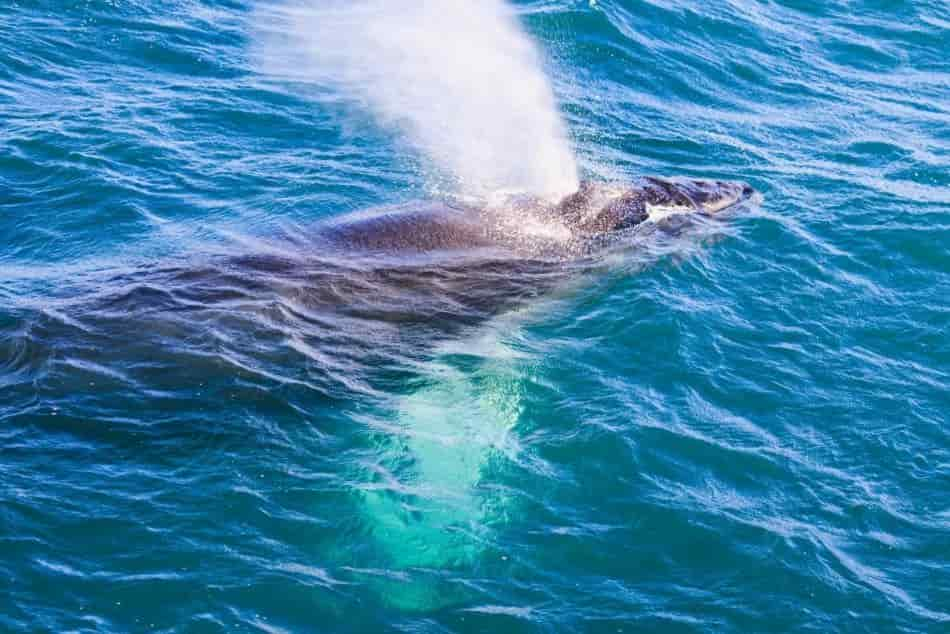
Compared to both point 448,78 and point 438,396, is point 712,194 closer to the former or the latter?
point 438,396

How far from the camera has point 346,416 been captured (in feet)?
65.6

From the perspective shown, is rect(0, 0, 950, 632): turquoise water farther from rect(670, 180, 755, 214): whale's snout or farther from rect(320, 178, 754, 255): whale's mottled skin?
rect(320, 178, 754, 255): whale's mottled skin

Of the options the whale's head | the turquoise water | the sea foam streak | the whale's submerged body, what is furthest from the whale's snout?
the sea foam streak

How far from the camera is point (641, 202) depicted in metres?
27.5

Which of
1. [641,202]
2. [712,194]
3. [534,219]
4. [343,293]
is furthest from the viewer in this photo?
[712,194]

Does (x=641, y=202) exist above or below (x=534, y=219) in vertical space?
above

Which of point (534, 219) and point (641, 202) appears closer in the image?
point (534, 219)

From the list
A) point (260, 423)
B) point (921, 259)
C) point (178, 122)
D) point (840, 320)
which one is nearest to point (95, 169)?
point (178, 122)

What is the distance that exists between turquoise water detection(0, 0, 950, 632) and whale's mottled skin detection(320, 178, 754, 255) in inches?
37.9

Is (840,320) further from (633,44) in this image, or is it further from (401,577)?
(633,44)

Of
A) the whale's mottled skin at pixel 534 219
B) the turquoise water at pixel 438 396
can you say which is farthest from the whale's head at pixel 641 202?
the turquoise water at pixel 438 396

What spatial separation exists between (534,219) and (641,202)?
10.1 ft

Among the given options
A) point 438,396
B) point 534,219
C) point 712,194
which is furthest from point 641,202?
point 438,396

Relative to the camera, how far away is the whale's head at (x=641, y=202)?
2650cm
